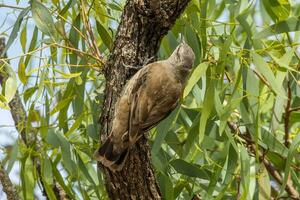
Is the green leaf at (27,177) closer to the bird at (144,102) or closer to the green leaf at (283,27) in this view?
the bird at (144,102)

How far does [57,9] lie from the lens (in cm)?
339

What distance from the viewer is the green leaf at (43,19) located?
3.21m

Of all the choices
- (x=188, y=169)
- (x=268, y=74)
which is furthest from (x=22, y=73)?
(x=268, y=74)

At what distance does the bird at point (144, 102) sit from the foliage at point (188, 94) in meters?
0.06

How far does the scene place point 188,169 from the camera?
3332mm

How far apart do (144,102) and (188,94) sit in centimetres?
26

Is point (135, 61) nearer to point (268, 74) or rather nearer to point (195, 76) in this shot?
point (195, 76)

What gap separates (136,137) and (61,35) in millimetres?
624

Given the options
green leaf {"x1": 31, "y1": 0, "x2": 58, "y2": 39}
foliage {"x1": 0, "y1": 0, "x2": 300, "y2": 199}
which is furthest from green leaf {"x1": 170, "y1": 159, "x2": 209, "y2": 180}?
green leaf {"x1": 31, "y1": 0, "x2": 58, "y2": 39}

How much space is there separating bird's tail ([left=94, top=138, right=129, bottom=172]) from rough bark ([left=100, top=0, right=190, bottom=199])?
48mm

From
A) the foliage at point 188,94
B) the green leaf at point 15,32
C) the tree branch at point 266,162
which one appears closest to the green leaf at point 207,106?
the foliage at point 188,94

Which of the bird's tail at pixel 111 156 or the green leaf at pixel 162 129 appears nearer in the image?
the bird's tail at pixel 111 156

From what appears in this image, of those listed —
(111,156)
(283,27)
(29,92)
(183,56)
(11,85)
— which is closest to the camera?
(111,156)

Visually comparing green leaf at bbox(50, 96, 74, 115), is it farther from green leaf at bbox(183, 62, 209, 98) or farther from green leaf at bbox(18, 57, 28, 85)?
green leaf at bbox(183, 62, 209, 98)
